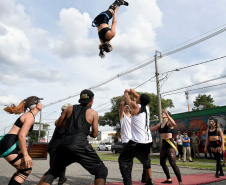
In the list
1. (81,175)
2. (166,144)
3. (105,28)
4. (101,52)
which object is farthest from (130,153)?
(81,175)

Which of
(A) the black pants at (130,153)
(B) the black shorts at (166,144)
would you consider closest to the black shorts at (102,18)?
(A) the black pants at (130,153)

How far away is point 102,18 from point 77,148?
236 cm

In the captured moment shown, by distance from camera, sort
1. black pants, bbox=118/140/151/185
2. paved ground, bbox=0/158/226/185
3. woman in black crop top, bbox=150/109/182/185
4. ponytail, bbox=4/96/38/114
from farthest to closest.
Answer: paved ground, bbox=0/158/226/185 → woman in black crop top, bbox=150/109/182/185 → black pants, bbox=118/140/151/185 → ponytail, bbox=4/96/38/114

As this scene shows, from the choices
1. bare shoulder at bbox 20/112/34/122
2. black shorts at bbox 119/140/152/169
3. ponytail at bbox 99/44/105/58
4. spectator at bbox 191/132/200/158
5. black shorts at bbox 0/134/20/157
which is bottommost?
spectator at bbox 191/132/200/158

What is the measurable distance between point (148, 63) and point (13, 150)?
18772 millimetres

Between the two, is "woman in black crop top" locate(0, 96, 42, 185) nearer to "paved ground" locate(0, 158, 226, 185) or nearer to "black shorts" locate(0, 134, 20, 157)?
"black shorts" locate(0, 134, 20, 157)

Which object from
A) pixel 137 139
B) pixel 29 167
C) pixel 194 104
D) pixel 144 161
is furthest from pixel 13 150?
pixel 194 104

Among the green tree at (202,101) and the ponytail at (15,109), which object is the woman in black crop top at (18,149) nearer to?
the ponytail at (15,109)

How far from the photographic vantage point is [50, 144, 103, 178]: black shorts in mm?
3148

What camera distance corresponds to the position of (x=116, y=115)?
49.0 metres

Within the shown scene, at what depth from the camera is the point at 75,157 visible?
3.20m

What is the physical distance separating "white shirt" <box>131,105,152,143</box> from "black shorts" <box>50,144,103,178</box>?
Answer: 1729 millimetres

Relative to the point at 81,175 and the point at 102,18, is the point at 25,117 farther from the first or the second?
the point at 81,175

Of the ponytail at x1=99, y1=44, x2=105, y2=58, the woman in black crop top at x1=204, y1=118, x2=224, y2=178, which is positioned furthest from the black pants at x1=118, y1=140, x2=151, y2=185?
the woman in black crop top at x1=204, y1=118, x2=224, y2=178
